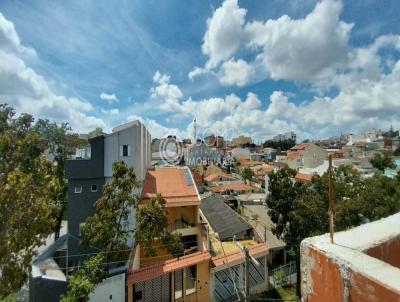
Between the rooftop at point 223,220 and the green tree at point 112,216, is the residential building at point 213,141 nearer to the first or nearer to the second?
the rooftop at point 223,220

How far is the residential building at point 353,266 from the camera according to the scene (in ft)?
4.32

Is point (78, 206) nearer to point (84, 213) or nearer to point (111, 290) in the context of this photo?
point (84, 213)

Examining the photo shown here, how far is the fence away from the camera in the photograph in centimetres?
1716

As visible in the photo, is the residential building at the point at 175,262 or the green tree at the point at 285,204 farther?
the green tree at the point at 285,204

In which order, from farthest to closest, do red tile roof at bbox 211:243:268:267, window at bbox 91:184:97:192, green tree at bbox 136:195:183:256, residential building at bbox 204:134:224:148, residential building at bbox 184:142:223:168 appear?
1. residential building at bbox 204:134:224:148
2. residential building at bbox 184:142:223:168
3. red tile roof at bbox 211:243:268:267
4. window at bbox 91:184:97:192
5. green tree at bbox 136:195:183:256

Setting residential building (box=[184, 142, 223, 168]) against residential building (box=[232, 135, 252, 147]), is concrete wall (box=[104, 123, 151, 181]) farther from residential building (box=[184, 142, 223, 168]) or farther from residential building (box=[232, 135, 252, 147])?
residential building (box=[232, 135, 252, 147])

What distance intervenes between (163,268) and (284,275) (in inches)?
340

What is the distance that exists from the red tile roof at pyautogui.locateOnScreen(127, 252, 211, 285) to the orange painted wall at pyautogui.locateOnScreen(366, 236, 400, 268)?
11919 mm

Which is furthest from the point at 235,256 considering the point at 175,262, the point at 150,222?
the point at 150,222

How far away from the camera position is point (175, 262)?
525 inches

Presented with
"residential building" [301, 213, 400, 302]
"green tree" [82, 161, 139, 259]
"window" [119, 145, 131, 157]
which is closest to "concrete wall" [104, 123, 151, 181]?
"window" [119, 145, 131, 157]

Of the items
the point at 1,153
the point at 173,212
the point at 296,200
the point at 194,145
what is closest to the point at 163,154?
the point at 194,145

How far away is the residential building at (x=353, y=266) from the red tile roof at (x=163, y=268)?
11855 mm

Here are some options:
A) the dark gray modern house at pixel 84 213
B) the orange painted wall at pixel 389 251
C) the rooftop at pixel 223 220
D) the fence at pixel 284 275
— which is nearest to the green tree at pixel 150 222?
the dark gray modern house at pixel 84 213
